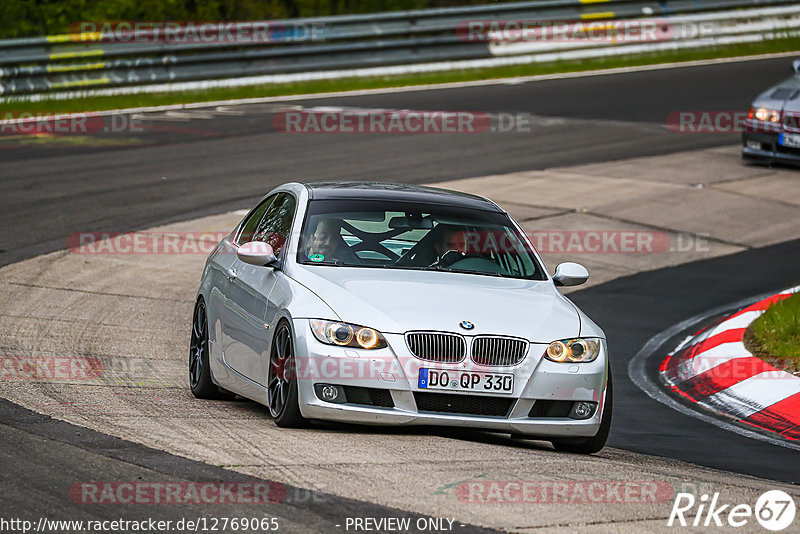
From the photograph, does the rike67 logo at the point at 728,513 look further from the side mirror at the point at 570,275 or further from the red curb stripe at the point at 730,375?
the red curb stripe at the point at 730,375

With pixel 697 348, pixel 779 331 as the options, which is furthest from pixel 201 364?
pixel 779 331

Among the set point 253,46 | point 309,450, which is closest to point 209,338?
point 309,450

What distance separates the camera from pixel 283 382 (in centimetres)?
759

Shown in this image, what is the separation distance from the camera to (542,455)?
23.8ft

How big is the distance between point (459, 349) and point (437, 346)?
4.7 inches

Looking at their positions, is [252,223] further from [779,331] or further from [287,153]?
[287,153]

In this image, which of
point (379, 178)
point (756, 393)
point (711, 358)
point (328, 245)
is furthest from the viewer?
point (379, 178)

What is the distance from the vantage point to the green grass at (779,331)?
10.6 metres

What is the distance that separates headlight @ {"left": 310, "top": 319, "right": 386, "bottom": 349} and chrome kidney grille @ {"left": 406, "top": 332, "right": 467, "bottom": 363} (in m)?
0.17

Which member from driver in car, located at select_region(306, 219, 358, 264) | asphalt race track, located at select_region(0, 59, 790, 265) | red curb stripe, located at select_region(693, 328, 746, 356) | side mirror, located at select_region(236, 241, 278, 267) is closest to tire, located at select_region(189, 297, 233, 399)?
side mirror, located at select_region(236, 241, 278, 267)

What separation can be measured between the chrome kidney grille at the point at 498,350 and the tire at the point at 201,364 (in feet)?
7.29

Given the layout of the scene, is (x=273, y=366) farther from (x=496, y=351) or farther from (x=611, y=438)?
(x=611, y=438)

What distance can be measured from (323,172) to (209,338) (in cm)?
965

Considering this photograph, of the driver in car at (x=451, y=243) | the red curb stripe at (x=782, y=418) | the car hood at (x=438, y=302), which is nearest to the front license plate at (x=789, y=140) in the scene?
the red curb stripe at (x=782, y=418)
